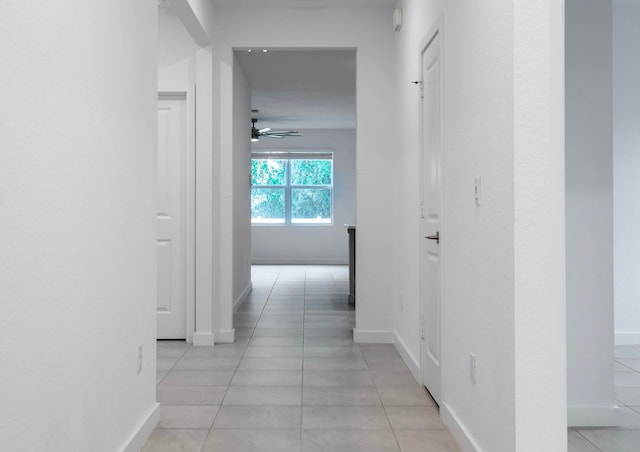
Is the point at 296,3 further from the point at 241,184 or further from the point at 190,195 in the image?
the point at 241,184

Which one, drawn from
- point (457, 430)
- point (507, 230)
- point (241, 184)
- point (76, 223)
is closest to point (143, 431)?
point (76, 223)

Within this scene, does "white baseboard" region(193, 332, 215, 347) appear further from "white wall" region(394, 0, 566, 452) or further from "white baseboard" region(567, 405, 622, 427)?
"white baseboard" region(567, 405, 622, 427)

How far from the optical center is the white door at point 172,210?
15.8ft

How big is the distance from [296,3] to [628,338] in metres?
3.81

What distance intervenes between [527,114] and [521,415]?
1.00 m

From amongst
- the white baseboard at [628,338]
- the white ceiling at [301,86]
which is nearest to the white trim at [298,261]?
the white ceiling at [301,86]

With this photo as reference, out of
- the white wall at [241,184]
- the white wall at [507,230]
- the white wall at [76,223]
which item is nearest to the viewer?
the white wall at [76,223]

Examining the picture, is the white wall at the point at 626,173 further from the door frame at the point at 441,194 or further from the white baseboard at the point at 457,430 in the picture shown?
the white baseboard at the point at 457,430

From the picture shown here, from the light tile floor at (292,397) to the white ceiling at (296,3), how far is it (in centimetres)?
275

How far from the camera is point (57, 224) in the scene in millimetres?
1753

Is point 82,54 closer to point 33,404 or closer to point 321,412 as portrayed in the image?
point 33,404

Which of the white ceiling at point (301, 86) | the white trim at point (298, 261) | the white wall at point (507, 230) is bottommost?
the white trim at point (298, 261)

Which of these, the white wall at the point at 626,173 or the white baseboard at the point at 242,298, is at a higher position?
the white wall at the point at 626,173

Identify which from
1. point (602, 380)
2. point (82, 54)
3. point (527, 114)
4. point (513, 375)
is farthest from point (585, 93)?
point (82, 54)
